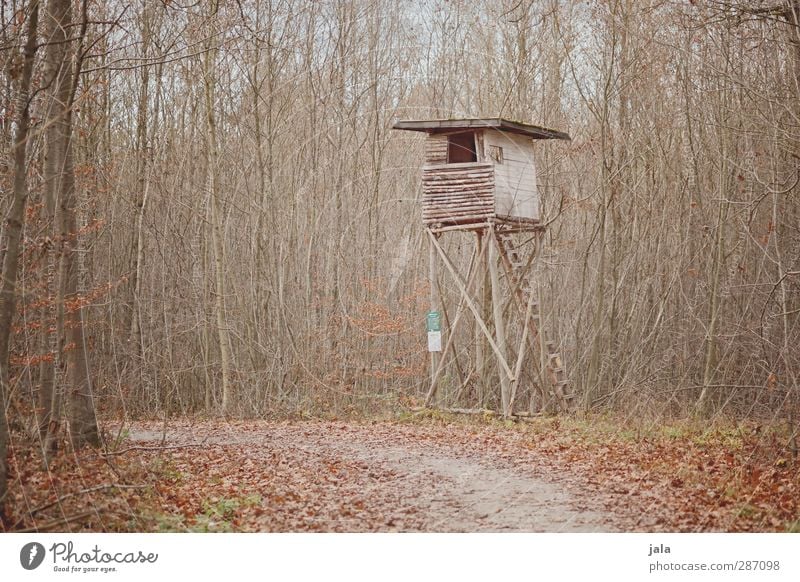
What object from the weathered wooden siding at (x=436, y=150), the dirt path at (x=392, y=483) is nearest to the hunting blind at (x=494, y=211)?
the weathered wooden siding at (x=436, y=150)

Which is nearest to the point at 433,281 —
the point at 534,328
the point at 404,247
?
the point at 534,328

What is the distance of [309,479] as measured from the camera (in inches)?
343

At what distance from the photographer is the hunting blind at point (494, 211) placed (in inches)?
589

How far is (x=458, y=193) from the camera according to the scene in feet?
50.2

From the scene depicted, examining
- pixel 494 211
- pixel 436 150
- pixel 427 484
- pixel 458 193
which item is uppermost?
pixel 436 150

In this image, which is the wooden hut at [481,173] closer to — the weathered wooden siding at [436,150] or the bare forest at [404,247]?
the weathered wooden siding at [436,150]

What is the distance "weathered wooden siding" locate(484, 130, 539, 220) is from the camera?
15156 mm

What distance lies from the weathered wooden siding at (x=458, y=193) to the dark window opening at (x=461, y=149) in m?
0.46

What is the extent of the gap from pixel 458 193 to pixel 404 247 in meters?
4.15

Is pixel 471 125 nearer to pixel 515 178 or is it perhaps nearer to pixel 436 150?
pixel 436 150

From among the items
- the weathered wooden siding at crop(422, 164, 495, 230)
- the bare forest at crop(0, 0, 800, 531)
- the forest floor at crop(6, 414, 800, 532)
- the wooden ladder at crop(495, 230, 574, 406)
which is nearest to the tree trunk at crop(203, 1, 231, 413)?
the bare forest at crop(0, 0, 800, 531)

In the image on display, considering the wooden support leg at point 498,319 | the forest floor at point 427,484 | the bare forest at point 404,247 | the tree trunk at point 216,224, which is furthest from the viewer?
the tree trunk at point 216,224
